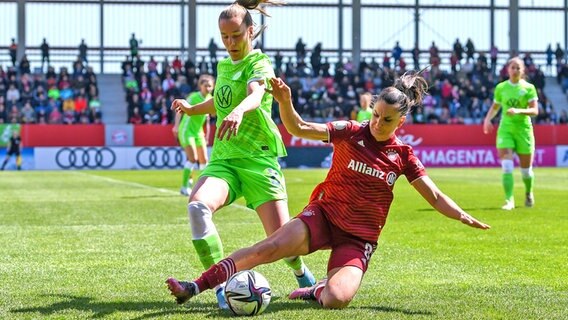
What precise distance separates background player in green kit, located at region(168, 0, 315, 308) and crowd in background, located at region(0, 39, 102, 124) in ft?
119

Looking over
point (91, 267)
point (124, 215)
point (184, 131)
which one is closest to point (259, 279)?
point (91, 267)

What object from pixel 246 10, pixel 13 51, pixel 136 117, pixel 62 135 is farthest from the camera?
pixel 13 51

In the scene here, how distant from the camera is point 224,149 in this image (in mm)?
7156

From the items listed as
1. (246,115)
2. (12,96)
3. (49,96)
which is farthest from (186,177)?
(12,96)

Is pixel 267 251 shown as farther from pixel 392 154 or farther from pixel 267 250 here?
pixel 392 154

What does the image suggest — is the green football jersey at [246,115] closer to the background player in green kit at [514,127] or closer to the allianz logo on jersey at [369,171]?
the allianz logo on jersey at [369,171]

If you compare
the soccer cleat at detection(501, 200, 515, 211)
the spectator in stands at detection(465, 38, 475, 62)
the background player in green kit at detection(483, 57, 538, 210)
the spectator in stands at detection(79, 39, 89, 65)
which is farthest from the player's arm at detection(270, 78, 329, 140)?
the spectator in stands at detection(465, 38, 475, 62)

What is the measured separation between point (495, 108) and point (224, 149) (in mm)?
10773

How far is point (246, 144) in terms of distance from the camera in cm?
715

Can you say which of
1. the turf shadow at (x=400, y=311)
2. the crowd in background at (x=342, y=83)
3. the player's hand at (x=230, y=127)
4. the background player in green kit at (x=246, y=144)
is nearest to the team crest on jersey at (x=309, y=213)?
the background player in green kit at (x=246, y=144)

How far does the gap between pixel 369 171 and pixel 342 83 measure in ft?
133

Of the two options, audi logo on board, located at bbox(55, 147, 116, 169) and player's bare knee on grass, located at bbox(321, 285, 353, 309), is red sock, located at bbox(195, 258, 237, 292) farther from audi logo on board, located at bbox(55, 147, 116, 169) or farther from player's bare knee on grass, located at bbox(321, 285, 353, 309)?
audi logo on board, located at bbox(55, 147, 116, 169)

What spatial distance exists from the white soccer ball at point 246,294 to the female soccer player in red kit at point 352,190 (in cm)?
27

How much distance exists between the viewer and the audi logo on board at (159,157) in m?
41.5
